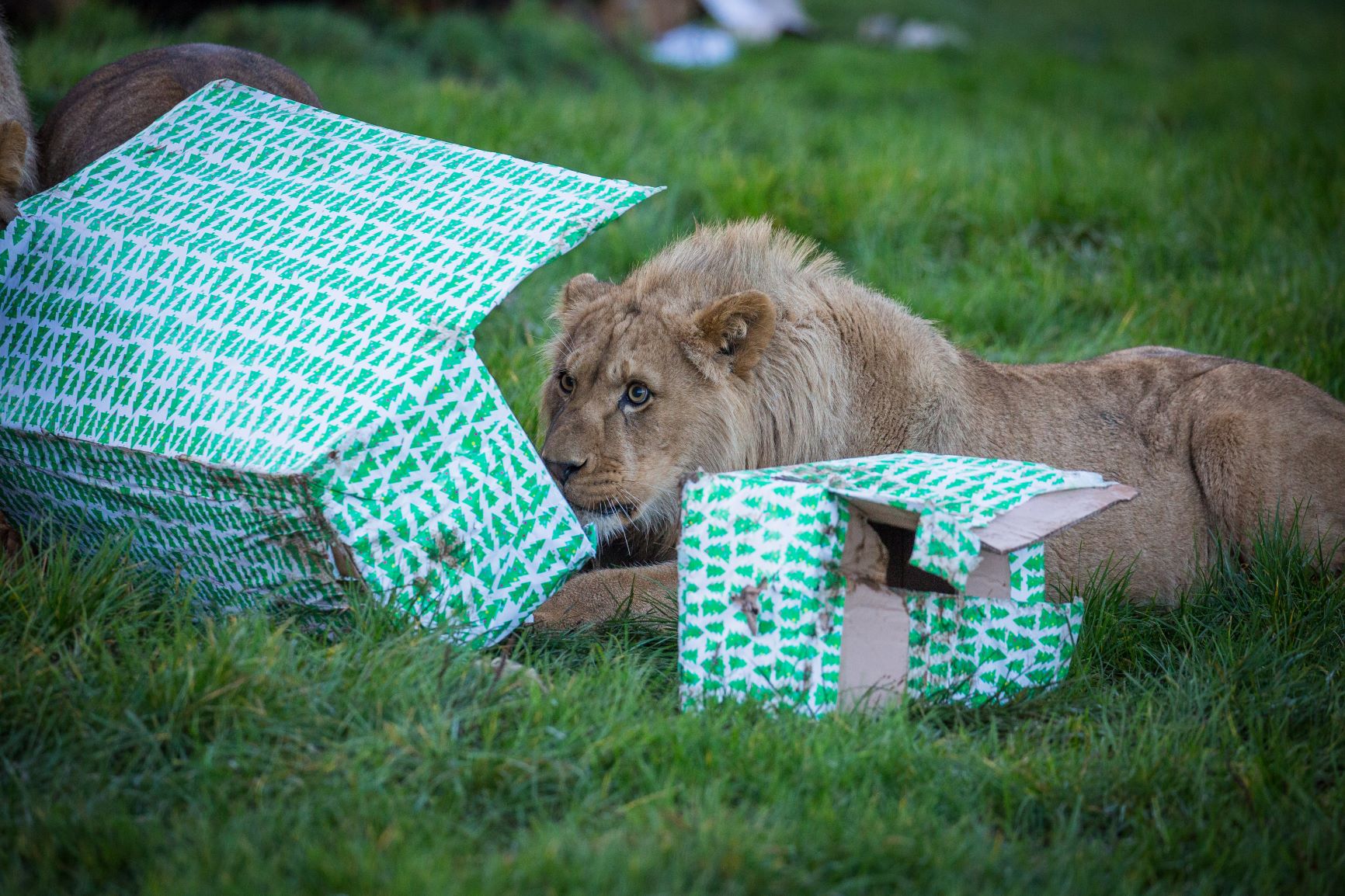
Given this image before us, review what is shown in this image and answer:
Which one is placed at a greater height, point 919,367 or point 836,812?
point 919,367

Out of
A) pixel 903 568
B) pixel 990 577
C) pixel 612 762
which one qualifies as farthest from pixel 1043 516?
pixel 612 762

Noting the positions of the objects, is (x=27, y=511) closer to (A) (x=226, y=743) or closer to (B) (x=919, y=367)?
(A) (x=226, y=743)

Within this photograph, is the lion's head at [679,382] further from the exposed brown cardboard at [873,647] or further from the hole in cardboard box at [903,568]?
the exposed brown cardboard at [873,647]

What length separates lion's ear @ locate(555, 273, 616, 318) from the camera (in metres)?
3.92

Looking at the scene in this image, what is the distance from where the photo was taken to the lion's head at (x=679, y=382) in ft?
11.6

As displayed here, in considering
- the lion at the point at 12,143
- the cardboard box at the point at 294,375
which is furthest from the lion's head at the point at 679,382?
the lion at the point at 12,143

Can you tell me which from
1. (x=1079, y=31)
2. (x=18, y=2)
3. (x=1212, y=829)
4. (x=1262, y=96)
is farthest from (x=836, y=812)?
(x=1079, y=31)

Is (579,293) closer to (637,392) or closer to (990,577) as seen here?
(637,392)

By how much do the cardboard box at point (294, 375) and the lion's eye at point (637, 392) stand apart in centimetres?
44

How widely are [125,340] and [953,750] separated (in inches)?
89.4

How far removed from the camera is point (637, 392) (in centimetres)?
358

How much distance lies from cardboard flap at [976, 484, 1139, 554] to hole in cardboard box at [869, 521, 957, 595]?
0.24m

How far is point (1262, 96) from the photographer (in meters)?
11.5

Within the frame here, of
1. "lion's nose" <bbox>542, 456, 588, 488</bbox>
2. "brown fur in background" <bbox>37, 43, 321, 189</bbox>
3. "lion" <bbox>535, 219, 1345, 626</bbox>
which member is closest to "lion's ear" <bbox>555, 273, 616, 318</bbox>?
"lion" <bbox>535, 219, 1345, 626</bbox>
